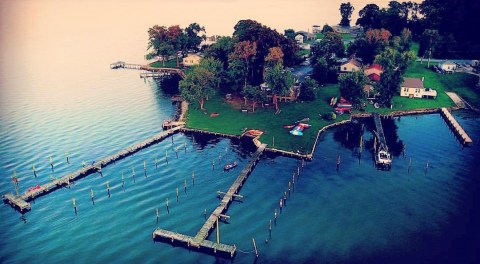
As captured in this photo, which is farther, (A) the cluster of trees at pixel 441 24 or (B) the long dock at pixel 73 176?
(A) the cluster of trees at pixel 441 24

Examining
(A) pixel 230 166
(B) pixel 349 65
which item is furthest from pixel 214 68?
(B) pixel 349 65

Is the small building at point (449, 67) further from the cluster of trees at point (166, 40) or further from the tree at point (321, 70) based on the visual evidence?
→ the cluster of trees at point (166, 40)

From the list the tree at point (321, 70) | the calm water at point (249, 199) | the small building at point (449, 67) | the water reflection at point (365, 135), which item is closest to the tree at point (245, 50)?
the tree at point (321, 70)

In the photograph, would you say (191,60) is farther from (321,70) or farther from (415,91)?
(415,91)

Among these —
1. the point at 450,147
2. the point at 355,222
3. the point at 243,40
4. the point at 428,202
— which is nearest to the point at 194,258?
the point at 355,222

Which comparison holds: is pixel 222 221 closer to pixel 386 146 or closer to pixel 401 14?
pixel 386 146

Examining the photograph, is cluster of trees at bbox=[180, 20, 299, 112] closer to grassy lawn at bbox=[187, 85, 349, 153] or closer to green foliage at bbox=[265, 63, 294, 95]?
green foliage at bbox=[265, 63, 294, 95]
